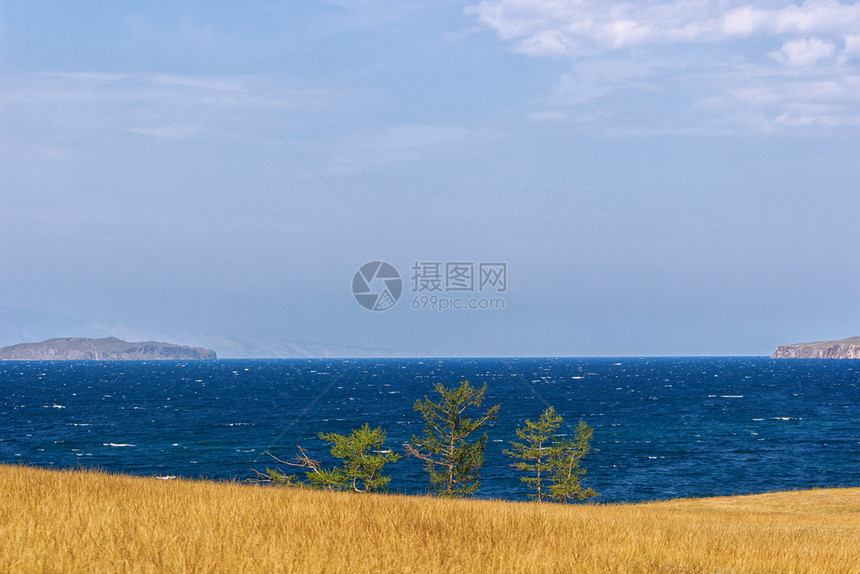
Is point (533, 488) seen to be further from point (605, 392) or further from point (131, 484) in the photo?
point (605, 392)

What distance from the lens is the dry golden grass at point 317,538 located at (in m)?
6.13

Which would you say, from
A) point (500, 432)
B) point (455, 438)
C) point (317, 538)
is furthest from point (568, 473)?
point (317, 538)

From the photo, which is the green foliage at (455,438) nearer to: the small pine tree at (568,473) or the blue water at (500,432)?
the small pine tree at (568,473)

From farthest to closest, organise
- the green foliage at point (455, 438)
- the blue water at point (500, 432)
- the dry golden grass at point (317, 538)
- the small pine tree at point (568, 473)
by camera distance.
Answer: the blue water at point (500, 432) < the small pine tree at point (568, 473) < the green foliage at point (455, 438) < the dry golden grass at point (317, 538)

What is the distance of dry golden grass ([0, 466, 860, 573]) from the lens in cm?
613

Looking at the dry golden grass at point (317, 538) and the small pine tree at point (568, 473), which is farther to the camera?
the small pine tree at point (568, 473)

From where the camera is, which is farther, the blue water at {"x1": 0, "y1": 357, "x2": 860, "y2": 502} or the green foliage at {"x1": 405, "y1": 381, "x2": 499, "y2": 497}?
the blue water at {"x1": 0, "y1": 357, "x2": 860, "y2": 502}

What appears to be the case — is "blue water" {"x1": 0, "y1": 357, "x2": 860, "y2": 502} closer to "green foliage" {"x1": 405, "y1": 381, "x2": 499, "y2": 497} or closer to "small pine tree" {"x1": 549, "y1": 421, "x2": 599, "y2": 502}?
"small pine tree" {"x1": 549, "y1": 421, "x2": 599, "y2": 502}

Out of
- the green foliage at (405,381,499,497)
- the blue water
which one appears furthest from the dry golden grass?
the blue water

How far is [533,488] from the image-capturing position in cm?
6156

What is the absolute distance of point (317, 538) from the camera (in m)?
7.18

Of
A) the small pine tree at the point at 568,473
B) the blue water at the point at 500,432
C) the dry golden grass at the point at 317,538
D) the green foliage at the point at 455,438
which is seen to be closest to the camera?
the dry golden grass at the point at 317,538

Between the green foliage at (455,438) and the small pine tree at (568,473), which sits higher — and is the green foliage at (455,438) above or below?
above

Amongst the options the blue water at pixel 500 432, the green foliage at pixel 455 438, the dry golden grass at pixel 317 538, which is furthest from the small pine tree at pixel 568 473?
the dry golden grass at pixel 317 538
